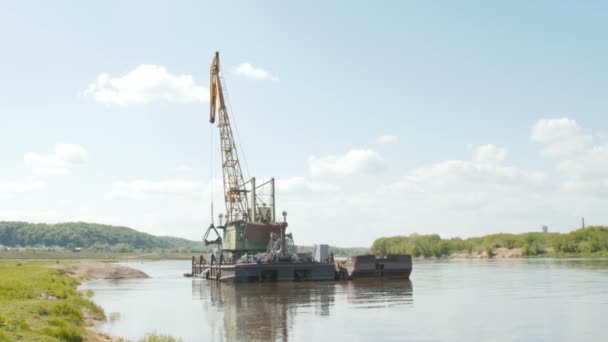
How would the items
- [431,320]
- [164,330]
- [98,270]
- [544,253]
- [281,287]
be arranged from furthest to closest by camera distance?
[544,253], [98,270], [281,287], [431,320], [164,330]

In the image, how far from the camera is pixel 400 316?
36.0 m

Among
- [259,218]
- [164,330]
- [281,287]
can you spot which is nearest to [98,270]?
[259,218]

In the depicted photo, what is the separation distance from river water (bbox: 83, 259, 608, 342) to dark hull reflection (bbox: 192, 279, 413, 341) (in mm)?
60

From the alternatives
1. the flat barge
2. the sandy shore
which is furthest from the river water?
the sandy shore

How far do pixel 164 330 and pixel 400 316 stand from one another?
13.7 metres

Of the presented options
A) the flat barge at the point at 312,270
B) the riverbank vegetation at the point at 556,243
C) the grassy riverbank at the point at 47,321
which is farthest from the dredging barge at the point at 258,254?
the riverbank vegetation at the point at 556,243

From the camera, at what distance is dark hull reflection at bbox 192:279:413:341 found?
30.8 m

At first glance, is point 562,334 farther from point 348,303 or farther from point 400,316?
point 348,303

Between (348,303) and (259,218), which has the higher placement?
(259,218)

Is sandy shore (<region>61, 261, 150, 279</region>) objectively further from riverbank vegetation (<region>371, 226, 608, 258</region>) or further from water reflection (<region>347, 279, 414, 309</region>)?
riverbank vegetation (<region>371, 226, 608, 258</region>)

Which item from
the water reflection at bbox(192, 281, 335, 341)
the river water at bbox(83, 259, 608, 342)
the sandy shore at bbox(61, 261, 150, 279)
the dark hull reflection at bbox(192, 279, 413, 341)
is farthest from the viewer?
the sandy shore at bbox(61, 261, 150, 279)

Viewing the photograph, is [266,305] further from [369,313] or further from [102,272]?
[102,272]

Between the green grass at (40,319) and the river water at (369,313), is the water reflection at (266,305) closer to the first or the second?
the river water at (369,313)

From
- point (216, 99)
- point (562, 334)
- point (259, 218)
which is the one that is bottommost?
point (562, 334)
